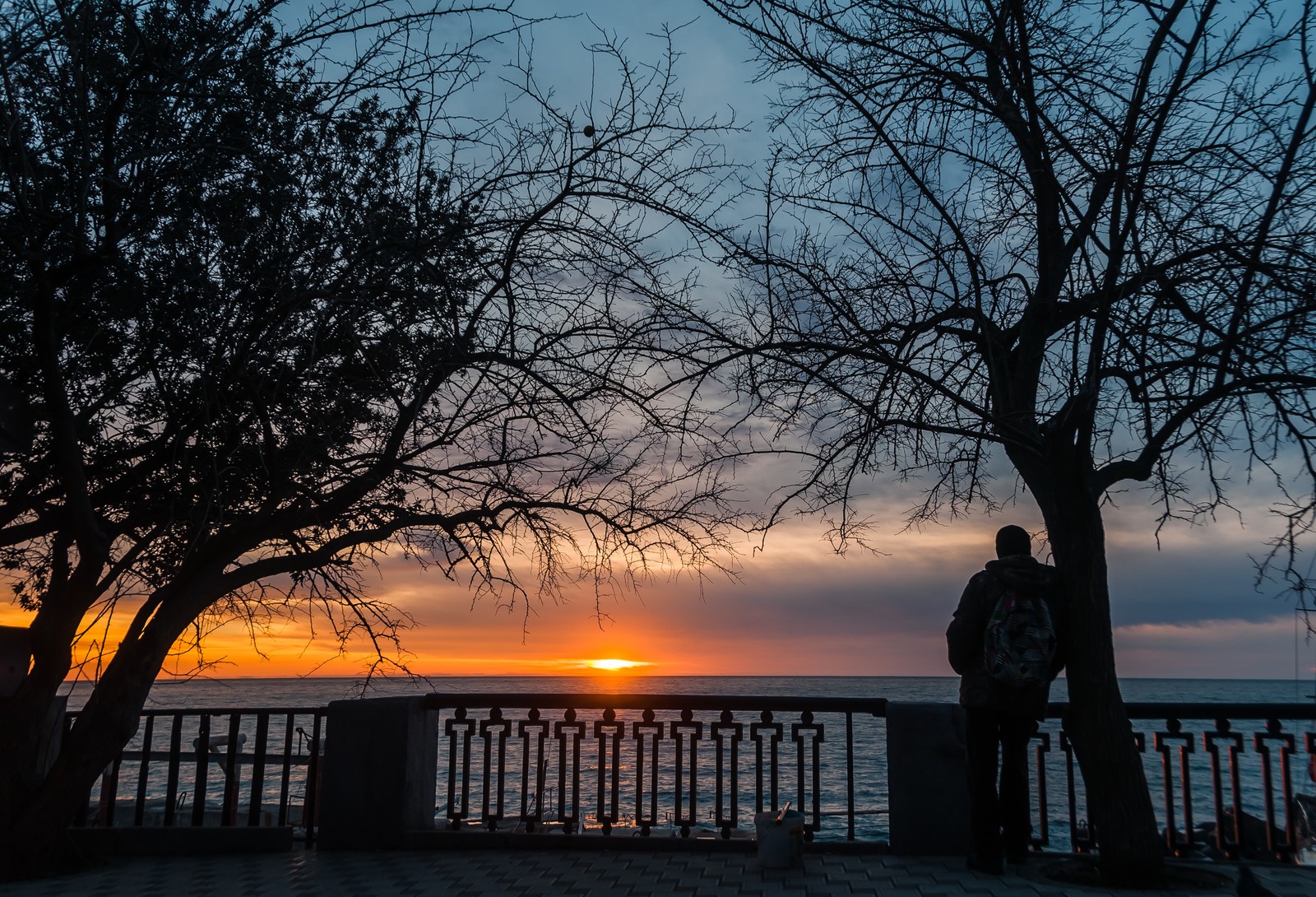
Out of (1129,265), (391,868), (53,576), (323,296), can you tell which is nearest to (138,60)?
(323,296)

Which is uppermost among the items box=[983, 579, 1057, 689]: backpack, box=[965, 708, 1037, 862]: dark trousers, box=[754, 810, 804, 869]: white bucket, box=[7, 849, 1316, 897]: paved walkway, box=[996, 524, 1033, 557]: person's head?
box=[996, 524, 1033, 557]: person's head

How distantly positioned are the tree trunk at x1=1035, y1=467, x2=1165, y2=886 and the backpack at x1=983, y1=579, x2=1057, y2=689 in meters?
0.21

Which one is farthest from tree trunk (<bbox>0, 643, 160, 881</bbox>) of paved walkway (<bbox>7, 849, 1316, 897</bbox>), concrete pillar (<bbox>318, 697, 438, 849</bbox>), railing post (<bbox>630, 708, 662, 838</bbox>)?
railing post (<bbox>630, 708, 662, 838</bbox>)

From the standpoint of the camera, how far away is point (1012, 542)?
22.0ft

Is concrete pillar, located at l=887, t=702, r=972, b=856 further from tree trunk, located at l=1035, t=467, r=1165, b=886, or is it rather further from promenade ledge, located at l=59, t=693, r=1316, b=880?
tree trunk, located at l=1035, t=467, r=1165, b=886

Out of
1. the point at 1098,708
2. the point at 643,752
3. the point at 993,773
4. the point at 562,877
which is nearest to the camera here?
the point at 1098,708

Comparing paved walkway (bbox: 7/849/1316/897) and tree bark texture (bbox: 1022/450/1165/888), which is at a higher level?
tree bark texture (bbox: 1022/450/1165/888)

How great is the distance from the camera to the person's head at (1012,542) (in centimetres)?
670

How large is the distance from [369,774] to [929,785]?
4.38m

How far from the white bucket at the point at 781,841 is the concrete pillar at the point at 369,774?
2.91 m

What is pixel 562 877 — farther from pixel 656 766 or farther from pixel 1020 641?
pixel 1020 641

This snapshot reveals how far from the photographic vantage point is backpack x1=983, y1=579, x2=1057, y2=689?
6.23 meters

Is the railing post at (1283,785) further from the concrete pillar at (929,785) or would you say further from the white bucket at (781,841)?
the white bucket at (781,841)

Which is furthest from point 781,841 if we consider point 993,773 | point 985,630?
point 985,630
